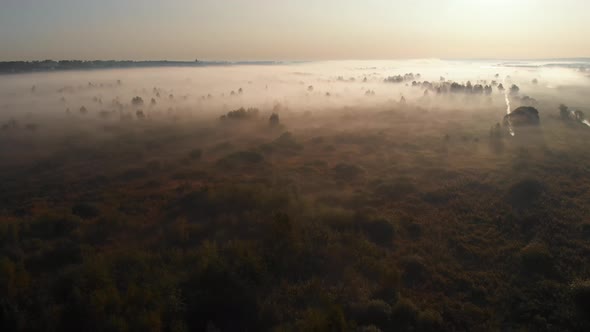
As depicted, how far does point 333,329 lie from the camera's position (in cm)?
1309

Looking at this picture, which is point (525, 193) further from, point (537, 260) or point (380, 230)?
point (380, 230)

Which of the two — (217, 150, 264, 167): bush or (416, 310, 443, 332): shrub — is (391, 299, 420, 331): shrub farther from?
(217, 150, 264, 167): bush

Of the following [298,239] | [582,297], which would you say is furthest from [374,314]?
[582,297]

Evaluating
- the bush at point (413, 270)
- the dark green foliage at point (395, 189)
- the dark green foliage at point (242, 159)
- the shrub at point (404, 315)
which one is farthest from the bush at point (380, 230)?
the dark green foliage at point (242, 159)

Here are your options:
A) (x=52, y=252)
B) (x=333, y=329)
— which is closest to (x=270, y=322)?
(x=333, y=329)

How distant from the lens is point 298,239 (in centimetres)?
2097

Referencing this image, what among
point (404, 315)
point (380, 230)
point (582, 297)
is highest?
point (582, 297)

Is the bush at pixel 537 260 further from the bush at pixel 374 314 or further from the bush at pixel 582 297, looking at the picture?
the bush at pixel 374 314

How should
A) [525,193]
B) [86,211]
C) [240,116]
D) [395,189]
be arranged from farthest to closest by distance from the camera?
[240,116]
[395,189]
[525,193]
[86,211]

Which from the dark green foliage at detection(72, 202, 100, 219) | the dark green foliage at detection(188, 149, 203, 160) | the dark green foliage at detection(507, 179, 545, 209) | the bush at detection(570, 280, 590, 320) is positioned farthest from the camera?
the dark green foliage at detection(188, 149, 203, 160)

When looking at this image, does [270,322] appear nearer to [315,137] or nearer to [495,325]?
[495,325]

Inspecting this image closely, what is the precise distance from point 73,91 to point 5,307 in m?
190

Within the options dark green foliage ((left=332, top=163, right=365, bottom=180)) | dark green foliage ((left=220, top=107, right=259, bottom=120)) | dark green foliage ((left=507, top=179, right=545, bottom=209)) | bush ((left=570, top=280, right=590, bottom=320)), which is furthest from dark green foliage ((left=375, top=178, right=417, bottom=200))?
dark green foliage ((left=220, top=107, right=259, bottom=120))

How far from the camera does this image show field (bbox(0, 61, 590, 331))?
1512 cm
